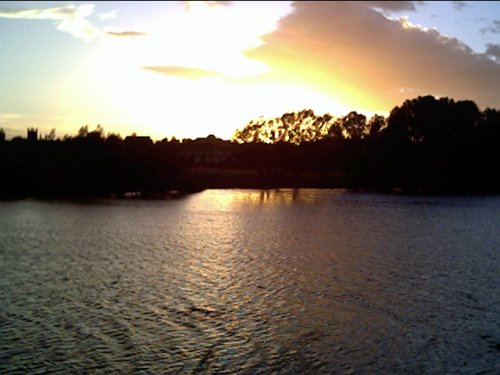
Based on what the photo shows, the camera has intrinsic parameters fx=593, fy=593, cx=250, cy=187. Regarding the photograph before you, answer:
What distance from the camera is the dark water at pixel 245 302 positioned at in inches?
483

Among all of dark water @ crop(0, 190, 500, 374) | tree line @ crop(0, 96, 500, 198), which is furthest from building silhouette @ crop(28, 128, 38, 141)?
dark water @ crop(0, 190, 500, 374)

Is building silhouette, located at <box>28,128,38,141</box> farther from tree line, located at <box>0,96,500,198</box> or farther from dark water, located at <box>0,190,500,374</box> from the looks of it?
dark water, located at <box>0,190,500,374</box>

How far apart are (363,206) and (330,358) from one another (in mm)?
46660

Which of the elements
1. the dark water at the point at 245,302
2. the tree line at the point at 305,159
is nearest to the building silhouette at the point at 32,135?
the tree line at the point at 305,159

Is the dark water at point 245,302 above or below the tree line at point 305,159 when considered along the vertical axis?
below

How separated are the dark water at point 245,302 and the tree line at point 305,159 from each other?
1205 inches

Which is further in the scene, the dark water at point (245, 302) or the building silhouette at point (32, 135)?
the building silhouette at point (32, 135)

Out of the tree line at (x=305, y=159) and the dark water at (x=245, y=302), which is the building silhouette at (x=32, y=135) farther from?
the dark water at (x=245, y=302)

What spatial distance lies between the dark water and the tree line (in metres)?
30.6

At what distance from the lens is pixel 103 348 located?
12609 millimetres

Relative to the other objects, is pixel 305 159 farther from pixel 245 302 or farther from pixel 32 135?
pixel 245 302

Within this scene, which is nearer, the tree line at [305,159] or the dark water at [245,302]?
the dark water at [245,302]

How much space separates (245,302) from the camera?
16.9 meters

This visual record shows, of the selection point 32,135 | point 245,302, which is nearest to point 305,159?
point 32,135
